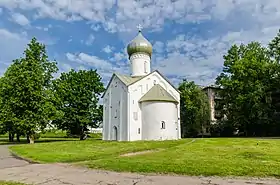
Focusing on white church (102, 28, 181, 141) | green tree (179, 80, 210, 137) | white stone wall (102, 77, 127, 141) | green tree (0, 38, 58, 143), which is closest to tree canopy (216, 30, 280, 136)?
green tree (179, 80, 210, 137)

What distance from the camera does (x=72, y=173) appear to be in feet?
38.9

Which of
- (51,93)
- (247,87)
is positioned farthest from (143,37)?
(247,87)

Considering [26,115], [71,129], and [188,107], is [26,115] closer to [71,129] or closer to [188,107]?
[71,129]

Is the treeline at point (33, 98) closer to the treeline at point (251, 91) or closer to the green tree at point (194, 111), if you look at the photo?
the green tree at point (194, 111)

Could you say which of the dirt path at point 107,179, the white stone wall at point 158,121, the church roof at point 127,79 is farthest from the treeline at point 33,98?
the dirt path at point 107,179

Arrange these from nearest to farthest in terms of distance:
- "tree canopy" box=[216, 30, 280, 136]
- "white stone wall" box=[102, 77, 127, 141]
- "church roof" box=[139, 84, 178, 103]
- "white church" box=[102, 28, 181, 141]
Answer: "white church" box=[102, 28, 181, 141]
"church roof" box=[139, 84, 178, 103]
"white stone wall" box=[102, 77, 127, 141]
"tree canopy" box=[216, 30, 280, 136]

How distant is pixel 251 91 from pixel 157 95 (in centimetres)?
1696

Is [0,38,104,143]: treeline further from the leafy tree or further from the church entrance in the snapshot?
the church entrance

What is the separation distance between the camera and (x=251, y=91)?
145 ft

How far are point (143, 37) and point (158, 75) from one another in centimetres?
653

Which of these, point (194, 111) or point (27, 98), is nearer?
point (27, 98)

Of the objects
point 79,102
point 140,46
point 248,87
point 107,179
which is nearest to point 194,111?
point 248,87

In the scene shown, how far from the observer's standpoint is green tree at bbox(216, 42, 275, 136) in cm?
4366

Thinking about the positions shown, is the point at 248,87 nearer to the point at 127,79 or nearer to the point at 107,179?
the point at 127,79
